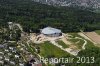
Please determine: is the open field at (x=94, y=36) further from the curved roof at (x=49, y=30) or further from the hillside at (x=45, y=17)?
the curved roof at (x=49, y=30)

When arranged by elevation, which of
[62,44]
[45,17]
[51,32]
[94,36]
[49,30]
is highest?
[49,30]

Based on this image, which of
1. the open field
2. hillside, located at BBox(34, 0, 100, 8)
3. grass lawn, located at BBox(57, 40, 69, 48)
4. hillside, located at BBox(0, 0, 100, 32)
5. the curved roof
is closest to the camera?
grass lawn, located at BBox(57, 40, 69, 48)

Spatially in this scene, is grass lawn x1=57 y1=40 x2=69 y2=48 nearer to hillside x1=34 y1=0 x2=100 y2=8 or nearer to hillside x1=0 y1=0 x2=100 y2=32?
hillside x1=0 y1=0 x2=100 y2=32

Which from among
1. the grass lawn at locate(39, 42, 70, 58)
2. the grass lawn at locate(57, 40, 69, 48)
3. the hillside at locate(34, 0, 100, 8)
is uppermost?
the grass lawn at locate(39, 42, 70, 58)

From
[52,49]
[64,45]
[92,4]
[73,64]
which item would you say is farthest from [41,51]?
[92,4]

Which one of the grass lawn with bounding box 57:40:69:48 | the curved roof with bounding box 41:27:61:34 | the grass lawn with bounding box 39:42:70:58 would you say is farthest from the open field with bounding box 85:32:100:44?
the grass lawn with bounding box 39:42:70:58

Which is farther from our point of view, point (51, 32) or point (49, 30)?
point (49, 30)

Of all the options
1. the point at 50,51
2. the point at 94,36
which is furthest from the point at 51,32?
the point at 50,51

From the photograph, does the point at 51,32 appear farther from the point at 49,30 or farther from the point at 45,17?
the point at 45,17
